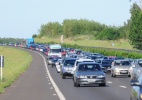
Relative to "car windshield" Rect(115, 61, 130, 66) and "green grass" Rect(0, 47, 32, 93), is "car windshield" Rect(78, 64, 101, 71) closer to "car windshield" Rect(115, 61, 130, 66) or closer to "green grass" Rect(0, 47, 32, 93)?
"green grass" Rect(0, 47, 32, 93)

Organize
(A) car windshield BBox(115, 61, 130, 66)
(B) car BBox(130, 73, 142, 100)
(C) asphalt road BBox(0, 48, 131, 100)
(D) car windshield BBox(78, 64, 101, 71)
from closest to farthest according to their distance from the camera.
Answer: (B) car BBox(130, 73, 142, 100) → (C) asphalt road BBox(0, 48, 131, 100) → (D) car windshield BBox(78, 64, 101, 71) → (A) car windshield BBox(115, 61, 130, 66)

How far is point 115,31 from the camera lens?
594 ft

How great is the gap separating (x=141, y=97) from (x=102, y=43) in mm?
162872

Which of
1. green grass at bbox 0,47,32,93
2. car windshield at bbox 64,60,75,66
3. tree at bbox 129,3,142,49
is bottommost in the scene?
green grass at bbox 0,47,32,93

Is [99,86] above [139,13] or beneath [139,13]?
beneath

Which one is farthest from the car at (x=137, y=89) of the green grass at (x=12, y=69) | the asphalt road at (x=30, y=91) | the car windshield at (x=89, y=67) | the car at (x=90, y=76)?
the car windshield at (x=89, y=67)

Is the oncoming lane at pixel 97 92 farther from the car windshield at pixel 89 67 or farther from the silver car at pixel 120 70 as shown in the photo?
the silver car at pixel 120 70

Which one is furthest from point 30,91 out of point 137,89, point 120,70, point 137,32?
point 137,32

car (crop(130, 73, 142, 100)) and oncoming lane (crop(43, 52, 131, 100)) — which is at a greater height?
car (crop(130, 73, 142, 100))

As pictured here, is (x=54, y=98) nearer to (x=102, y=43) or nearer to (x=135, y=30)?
(x=135, y=30)

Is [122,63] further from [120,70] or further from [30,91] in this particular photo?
[30,91]

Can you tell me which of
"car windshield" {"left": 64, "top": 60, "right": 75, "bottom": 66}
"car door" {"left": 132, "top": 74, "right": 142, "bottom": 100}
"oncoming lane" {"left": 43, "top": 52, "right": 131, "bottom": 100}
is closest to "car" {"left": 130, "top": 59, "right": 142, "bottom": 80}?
"oncoming lane" {"left": 43, "top": 52, "right": 131, "bottom": 100}

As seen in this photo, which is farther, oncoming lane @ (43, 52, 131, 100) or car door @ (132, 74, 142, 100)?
oncoming lane @ (43, 52, 131, 100)

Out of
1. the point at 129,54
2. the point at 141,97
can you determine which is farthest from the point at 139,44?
the point at 141,97
